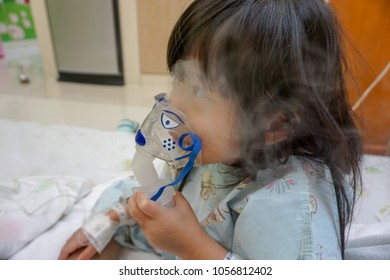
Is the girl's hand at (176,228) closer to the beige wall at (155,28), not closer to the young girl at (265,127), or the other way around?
the young girl at (265,127)

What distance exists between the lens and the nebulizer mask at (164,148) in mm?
477

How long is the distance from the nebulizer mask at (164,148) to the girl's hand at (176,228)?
0.02 m

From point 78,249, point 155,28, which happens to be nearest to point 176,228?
point 78,249

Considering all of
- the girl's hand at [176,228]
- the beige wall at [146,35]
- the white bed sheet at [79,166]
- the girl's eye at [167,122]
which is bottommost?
the white bed sheet at [79,166]

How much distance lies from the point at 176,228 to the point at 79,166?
536 millimetres

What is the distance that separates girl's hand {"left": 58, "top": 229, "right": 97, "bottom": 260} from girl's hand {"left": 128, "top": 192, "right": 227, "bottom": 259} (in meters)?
0.16

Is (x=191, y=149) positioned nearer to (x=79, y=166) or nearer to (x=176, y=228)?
(x=176, y=228)

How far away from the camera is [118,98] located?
37.4 inches

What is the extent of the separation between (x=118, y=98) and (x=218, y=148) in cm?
54

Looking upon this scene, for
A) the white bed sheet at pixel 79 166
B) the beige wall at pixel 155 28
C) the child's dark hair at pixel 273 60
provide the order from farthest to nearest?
1. the white bed sheet at pixel 79 166
2. the beige wall at pixel 155 28
3. the child's dark hair at pixel 273 60

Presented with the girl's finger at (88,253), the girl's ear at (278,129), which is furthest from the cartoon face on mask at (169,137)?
the girl's finger at (88,253)

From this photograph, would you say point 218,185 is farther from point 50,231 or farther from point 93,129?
point 93,129

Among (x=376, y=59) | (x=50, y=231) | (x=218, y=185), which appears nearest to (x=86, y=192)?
(x=50, y=231)

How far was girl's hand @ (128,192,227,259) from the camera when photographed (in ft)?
1.56
